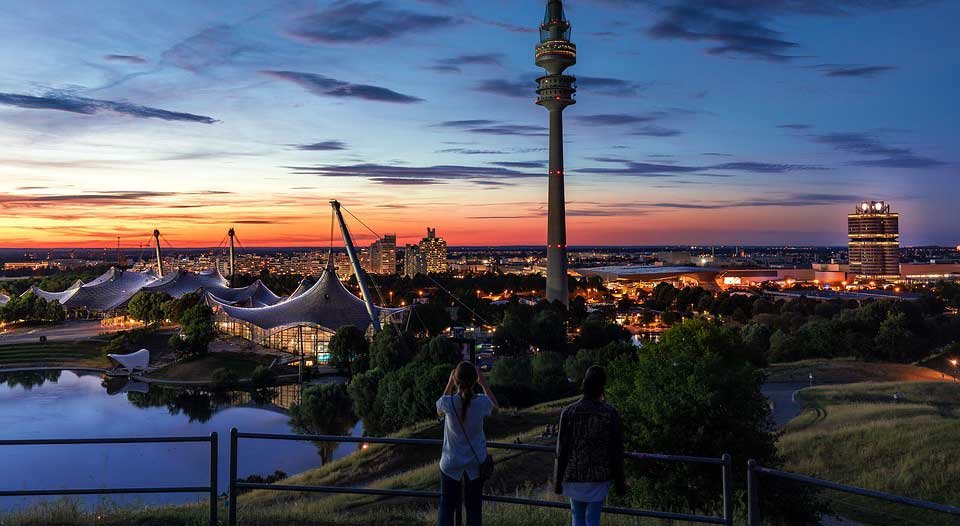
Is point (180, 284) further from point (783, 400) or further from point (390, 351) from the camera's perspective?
point (783, 400)

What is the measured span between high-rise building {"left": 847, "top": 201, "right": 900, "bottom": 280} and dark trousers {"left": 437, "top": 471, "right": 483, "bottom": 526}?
201m

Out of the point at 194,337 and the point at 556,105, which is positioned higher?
the point at 556,105

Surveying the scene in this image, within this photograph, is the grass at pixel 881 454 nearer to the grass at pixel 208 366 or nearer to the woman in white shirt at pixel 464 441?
the woman in white shirt at pixel 464 441

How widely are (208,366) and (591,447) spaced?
194ft

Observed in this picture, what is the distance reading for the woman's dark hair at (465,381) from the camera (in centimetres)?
662

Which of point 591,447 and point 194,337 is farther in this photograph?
point 194,337

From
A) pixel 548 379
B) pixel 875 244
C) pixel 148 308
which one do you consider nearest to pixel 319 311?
pixel 148 308

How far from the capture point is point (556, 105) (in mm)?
110875

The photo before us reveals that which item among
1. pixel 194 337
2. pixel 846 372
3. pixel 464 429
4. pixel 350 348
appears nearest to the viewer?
pixel 464 429

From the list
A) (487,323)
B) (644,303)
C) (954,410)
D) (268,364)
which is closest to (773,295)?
(644,303)

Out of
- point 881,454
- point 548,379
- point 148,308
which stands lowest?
point 548,379

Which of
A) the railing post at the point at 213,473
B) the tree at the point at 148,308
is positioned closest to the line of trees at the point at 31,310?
the tree at the point at 148,308

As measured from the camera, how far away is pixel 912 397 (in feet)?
116

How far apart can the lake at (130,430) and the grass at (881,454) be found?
1770cm
